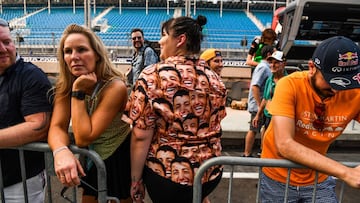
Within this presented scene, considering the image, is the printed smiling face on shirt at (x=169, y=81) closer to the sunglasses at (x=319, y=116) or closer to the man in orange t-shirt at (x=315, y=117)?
the man in orange t-shirt at (x=315, y=117)

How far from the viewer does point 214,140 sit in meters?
1.93

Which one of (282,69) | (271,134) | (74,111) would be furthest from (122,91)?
(282,69)

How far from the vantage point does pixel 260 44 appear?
539 centimetres

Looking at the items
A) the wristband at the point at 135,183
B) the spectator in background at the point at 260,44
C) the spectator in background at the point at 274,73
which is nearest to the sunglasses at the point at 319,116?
the wristband at the point at 135,183

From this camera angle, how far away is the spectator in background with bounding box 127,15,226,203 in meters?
1.80

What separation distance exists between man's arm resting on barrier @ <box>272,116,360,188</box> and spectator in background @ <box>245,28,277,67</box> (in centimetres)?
322

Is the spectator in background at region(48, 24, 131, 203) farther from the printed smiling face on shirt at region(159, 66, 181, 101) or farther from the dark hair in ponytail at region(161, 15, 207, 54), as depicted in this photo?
the dark hair in ponytail at region(161, 15, 207, 54)

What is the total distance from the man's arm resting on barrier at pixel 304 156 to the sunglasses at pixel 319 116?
0.18 m

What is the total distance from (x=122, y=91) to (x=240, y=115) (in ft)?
16.5

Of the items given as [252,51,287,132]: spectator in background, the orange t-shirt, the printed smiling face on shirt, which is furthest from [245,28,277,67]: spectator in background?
the printed smiling face on shirt

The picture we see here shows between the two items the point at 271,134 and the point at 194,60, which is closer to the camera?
the point at 194,60

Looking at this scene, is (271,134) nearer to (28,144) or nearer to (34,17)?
(28,144)

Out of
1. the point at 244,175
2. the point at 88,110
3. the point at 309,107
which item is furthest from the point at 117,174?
the point at 244,175

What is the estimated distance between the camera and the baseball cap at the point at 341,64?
1.64 m
